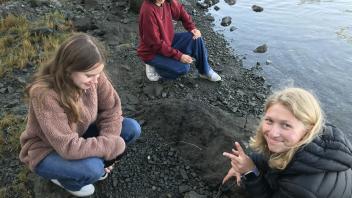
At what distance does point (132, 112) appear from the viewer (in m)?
5.30

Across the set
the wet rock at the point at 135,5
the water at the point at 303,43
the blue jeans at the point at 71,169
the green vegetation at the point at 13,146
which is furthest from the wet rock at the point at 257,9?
the blue jeans at the point at 71,169

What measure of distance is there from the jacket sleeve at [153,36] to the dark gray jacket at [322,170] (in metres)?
2.95

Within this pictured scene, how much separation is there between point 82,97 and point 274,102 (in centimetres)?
164

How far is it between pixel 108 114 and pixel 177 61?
7.14 ft

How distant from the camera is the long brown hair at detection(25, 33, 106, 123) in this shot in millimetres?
3104

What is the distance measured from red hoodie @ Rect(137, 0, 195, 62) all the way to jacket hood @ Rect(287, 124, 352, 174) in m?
2.99

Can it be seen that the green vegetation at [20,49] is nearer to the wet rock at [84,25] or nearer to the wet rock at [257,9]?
the wet rock at [84,25]

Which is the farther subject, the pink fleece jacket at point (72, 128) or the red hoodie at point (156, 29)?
the red hoodie at point (156, 29)

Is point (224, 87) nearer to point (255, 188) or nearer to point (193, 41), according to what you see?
point (193, 41)

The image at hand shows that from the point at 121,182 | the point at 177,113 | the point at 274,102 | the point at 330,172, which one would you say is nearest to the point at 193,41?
the point at 177,113

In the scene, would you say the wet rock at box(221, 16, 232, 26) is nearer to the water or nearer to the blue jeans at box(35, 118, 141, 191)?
the water

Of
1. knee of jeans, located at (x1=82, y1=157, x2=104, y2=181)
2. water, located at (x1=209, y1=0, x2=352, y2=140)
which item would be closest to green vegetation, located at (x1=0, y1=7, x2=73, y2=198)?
knee of jeans, located at (x1=82, y1=157, x2=104, y2=181)

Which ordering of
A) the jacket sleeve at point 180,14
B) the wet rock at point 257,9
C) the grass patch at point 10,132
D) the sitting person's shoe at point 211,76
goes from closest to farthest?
the grass patch at point 10,132, the jacket sleeve at point 180,14, the sitting person's shoe at point 211,76, the wet rock at point 257,9

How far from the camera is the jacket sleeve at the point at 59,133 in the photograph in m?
3.16
